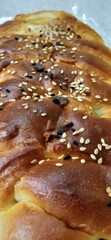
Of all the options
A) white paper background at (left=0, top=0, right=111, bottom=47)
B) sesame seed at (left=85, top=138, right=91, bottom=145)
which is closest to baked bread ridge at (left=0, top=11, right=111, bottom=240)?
sesame seed at (left=85, top=138, right=91, bottom=145)

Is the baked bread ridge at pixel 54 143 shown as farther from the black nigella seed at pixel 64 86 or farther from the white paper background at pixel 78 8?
the white paper background at pixel 78 8

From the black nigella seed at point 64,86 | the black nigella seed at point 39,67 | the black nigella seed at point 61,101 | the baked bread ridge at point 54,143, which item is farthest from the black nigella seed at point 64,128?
the black nigella seed at point 39,67

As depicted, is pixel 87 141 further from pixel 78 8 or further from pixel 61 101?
pixel 78 8

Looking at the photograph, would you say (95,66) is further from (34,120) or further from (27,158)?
(27,158)

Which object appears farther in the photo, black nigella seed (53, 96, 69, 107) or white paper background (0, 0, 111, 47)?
white paper background (0, 0, 111, 47)

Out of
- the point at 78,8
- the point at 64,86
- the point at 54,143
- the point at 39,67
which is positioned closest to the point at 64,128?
the point at 54,143

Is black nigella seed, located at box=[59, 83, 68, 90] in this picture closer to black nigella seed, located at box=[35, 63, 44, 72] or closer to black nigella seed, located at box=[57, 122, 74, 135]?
black nigella seed, located at box=[35, 63, 44, 72]

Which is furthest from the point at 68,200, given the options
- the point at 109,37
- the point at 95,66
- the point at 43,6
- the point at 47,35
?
the point at 43,6
